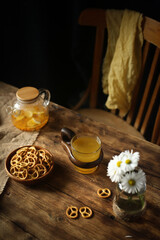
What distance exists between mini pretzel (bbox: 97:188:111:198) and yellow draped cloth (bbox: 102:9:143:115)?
780mm

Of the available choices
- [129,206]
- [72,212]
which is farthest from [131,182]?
[72,212]

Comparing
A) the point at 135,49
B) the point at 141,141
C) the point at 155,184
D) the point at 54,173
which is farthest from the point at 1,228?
the point at 135,49

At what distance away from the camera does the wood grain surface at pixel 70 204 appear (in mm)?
805

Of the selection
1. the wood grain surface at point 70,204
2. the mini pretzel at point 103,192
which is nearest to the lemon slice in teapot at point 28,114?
the wood grain surface at point 70,204

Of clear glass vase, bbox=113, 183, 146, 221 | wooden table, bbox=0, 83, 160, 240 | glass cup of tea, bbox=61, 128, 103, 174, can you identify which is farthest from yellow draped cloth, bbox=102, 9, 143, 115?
clear glass vase, bbox=113, 183, 146, 221

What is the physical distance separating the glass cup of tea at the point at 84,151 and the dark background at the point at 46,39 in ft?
3.43

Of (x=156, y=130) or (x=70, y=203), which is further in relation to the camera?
(x=156, y=130)

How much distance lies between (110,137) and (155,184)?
0.96 feet

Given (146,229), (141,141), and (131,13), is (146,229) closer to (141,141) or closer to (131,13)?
(141,141)

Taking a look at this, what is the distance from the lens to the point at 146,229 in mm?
819

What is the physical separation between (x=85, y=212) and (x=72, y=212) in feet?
→ 0.14

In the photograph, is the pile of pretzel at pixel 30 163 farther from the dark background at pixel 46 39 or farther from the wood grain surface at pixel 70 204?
the dark background at pixel 46 39

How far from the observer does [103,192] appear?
917 millimetres

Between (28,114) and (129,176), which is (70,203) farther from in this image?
(28,114)
